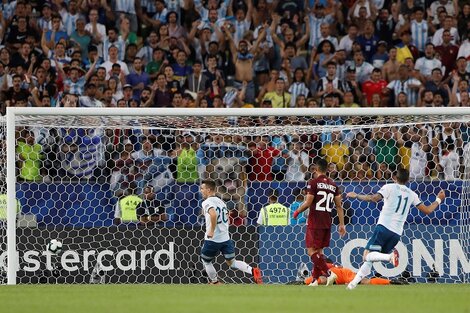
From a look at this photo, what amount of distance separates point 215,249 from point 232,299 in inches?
164

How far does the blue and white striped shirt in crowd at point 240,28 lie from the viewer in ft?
75.9

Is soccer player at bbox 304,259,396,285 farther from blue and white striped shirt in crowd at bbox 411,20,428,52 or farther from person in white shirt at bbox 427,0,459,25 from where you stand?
person in white shirt at bbox 427,0,459,25

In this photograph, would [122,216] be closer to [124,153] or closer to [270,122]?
[124,153]

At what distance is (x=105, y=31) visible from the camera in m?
22.8

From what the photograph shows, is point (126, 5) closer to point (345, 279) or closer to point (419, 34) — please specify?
point (419, 34)

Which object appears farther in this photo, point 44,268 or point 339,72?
point 339,72

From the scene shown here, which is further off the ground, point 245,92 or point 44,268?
point 245,92

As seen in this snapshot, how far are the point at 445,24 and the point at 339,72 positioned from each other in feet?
8.59

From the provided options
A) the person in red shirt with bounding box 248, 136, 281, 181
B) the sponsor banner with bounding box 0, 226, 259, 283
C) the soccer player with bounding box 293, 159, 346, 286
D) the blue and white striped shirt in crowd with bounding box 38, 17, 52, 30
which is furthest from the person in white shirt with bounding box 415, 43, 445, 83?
the soccer player with bounding box 293, 159, 346, 286

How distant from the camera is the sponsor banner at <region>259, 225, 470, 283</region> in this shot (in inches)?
683

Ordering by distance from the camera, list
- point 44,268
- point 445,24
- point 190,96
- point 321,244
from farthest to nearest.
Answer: point 445,24 → point 190,96 → point 44,268 → point 321,244

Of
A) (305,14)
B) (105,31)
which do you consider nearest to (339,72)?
(305,14)

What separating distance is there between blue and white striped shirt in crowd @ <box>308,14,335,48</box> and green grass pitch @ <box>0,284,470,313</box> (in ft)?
30.3

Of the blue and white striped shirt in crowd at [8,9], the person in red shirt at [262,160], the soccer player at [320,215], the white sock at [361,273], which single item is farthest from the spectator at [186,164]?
the blue and white striped shirt in crowd at [8,9]
